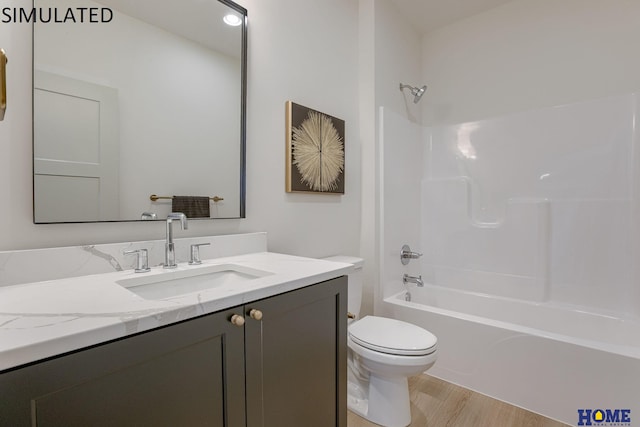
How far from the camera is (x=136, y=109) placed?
1.21 meters

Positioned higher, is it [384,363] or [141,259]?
[141,259]

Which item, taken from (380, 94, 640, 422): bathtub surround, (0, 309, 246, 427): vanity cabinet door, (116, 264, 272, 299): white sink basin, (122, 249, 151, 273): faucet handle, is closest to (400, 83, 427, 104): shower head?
(380, 94, 640, 422): bathtub surround

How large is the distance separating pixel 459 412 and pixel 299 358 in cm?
123

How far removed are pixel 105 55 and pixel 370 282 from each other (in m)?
1.92

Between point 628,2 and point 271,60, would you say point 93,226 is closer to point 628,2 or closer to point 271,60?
point 271,60

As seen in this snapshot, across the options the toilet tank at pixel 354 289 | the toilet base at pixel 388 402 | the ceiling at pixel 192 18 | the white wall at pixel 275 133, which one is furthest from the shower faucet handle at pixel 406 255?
the ceiling at pixel 192 18

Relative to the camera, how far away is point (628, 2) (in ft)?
6.66

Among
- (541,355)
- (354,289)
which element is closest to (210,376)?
(354,289)

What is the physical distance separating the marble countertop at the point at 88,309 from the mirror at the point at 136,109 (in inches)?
10.7

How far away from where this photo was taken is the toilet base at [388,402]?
1591 mm

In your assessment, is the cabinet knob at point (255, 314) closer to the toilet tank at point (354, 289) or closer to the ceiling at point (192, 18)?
the toilet tank at point (354, 289)

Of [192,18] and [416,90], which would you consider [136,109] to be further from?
[416,90]

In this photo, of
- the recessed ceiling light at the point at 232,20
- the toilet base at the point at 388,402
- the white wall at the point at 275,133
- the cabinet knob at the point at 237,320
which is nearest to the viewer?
the cabinet knob at the point at 237,320

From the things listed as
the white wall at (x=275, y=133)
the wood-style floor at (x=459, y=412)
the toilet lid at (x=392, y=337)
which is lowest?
the wood-style floor at (x=459, y=412)
